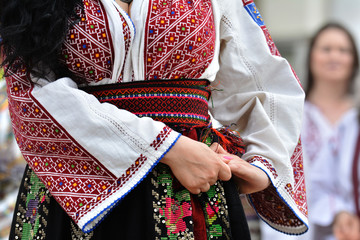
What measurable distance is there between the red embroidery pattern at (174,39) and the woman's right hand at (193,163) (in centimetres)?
18

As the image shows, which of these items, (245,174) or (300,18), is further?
(300,18)

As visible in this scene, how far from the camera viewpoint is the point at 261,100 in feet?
5.43

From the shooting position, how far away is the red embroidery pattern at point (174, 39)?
1405 millimetres

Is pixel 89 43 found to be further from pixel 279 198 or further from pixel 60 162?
pixel 279 198

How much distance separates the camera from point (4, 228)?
8.48 ft

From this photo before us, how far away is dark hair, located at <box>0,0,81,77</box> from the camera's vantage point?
1.32 meters

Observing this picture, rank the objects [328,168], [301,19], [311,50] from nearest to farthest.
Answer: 1. [328,168]
2. [311,50]
3. [301,19]

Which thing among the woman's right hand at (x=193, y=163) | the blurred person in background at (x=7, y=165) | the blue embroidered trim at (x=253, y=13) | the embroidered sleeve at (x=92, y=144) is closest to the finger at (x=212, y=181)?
the woman's right hand at (x=193, y=163)

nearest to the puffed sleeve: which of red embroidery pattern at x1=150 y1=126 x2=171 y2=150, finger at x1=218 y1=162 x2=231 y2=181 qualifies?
finger at x1=218 y1=162 x2=231 y2=181

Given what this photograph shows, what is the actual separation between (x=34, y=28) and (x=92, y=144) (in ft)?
0.93

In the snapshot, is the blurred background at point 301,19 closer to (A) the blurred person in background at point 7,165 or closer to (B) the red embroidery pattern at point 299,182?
(A) the blurred person in background at point 7,165

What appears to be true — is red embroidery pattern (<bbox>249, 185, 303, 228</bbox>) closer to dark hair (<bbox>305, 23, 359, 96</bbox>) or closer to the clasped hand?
the clasped hand

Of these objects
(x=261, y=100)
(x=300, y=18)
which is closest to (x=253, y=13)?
(x=261, y=100)

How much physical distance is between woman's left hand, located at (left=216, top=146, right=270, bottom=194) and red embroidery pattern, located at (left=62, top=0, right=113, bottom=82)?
0.37 m
